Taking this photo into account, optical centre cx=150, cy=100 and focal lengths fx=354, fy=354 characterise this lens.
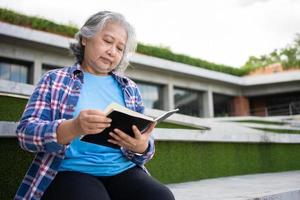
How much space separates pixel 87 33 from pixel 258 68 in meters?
25.2

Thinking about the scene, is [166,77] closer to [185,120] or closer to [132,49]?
[185,120]

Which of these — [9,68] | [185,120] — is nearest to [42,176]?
[185,120]

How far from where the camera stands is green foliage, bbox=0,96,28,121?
3.20 m

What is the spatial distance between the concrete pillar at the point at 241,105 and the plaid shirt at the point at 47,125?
25738 mm

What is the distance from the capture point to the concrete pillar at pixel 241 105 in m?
26.8

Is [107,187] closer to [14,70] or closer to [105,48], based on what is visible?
[105,48]

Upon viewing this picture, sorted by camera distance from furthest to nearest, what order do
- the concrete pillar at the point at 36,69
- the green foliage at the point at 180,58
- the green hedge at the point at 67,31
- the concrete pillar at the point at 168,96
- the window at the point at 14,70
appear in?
the concrete pillar at the point at 168,96 < the green foliage at the point at 180,58 < the concrete pillar at the point at 36,69 < the window at the point at 14,70 < the green hedge at the point at 67,31

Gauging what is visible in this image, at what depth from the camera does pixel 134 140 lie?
5.99 ft

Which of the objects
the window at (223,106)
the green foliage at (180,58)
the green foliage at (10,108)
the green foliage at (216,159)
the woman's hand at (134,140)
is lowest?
the green foliage at (216,159)

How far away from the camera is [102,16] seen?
2.05 meters

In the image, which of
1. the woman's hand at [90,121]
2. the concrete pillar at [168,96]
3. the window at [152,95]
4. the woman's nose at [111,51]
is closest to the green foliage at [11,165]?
the woman's nose at [111,51]

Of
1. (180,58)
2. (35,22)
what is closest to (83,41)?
(35,22)

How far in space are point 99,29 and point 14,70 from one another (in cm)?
1505

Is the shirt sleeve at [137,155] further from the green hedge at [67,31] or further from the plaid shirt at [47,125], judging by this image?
the green hedge at [67,31]
